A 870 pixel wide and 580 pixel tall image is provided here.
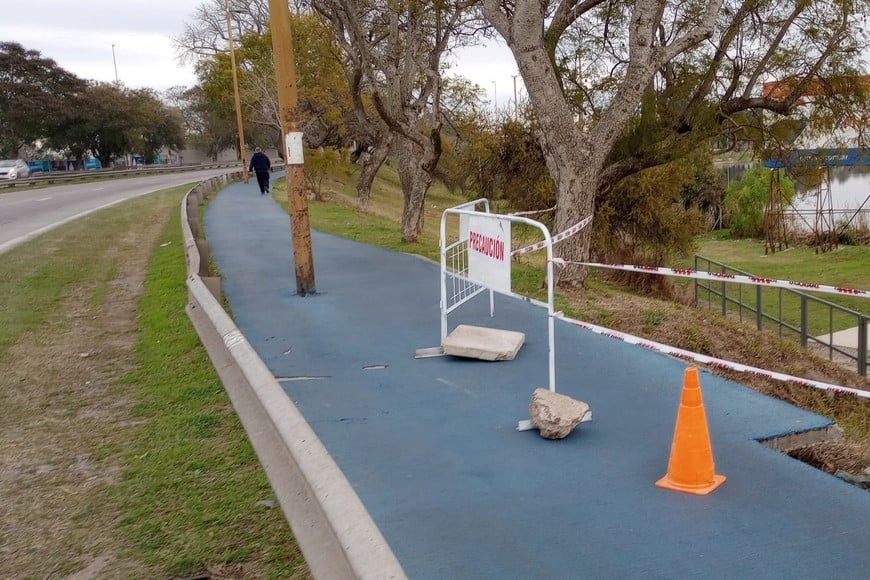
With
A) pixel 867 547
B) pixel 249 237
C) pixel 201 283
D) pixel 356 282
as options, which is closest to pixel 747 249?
pixel 249 237

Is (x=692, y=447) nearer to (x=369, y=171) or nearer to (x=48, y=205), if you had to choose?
(x=369, y=171)

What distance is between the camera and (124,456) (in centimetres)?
572

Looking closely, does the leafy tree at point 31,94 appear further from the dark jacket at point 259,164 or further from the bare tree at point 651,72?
the bare tree at point 651,72

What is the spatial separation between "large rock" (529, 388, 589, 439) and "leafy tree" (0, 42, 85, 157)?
63.7 metres

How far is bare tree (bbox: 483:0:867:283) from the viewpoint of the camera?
11266mm

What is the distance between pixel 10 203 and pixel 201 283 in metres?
26.1

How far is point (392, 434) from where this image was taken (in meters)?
5.77

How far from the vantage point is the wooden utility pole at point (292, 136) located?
34.4 ft

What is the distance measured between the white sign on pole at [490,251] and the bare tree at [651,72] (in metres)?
4.21

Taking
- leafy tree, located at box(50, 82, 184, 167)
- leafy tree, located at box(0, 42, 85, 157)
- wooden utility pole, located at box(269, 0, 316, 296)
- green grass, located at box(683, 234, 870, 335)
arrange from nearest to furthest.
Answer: wooden utility pole, located at box(269, 0, 316, 296) → green grass, located at box(683, 234, 870, 335) → leafy tree, located at box(0, 42, 85, 157) → leafy tree, located at box(50, 82, 184, 167)

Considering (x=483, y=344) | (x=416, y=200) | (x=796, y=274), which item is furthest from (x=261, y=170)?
(x=483, y=344)

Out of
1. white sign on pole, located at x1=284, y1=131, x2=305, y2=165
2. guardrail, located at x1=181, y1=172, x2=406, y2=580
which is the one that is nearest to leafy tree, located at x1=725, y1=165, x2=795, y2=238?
white sign on pole, located at x1=284, y1=131, x2=305, y2=165

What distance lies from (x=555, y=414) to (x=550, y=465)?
1.59 feet

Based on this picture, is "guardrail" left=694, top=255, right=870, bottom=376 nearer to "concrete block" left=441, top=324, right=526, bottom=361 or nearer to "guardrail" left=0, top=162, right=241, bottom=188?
"concrete block" left=441, top=324, right=526, bottom=361
